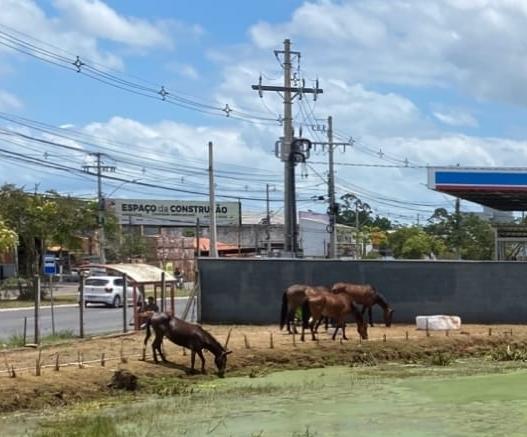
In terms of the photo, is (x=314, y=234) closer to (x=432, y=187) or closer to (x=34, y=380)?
(x=432, y=187)

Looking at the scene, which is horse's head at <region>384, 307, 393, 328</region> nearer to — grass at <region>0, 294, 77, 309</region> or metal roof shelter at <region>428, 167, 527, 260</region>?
metal roof shelter at <region>428, 167, 527, 260</region>

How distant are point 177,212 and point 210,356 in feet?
255

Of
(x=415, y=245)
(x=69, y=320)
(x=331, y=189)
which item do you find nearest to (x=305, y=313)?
(x=69, y=320)

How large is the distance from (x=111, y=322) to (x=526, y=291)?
13590mm

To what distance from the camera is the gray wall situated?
3194cm

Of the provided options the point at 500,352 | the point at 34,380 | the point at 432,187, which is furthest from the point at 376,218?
the point at 34,380

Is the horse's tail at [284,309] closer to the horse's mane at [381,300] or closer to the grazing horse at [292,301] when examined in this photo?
the grazing horse at [292,301]

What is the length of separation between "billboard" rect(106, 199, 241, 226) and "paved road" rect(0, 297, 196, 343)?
49.7m

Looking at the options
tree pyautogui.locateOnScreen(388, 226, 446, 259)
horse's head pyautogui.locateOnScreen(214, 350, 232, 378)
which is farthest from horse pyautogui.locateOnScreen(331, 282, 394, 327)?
tree pyautogui.locateOnScreen(388, 226, 446, 259)

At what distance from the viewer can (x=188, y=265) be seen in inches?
3076

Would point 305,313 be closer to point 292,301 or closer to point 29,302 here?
point 292,301

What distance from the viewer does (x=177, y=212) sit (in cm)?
10025

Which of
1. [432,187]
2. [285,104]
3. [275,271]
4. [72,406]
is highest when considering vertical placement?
[285,104]

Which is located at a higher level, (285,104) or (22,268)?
(285,104)
